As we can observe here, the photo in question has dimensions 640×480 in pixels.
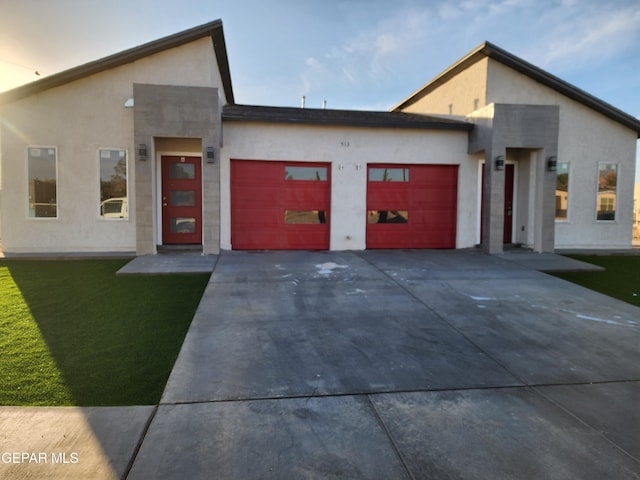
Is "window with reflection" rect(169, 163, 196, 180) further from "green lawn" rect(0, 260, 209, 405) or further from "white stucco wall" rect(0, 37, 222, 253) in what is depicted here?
"green lawn" rect(0, 260, 209, 405)

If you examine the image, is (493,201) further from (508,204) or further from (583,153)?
(583,153)

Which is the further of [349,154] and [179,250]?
[349,154]

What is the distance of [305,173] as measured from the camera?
11391 mm

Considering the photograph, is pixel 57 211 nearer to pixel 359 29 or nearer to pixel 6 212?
pixel 6 212

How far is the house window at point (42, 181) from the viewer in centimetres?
1025

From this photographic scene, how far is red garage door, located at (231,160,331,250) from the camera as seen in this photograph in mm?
11102

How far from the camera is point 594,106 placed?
1223 cm

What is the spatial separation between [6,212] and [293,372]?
10230mm

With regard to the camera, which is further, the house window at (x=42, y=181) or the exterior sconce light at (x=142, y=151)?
the house window at (x=42, y=181)

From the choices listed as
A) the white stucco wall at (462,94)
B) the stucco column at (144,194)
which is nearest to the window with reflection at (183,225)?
the stucco column at (144,194)

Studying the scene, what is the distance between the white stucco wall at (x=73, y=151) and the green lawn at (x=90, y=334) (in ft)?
8.31

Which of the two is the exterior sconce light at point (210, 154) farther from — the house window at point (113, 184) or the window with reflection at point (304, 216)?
the window with reflection at point (304, 216)

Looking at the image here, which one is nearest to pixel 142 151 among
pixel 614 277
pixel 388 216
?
pixel 388 216

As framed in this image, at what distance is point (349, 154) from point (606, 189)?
26.8 ft
